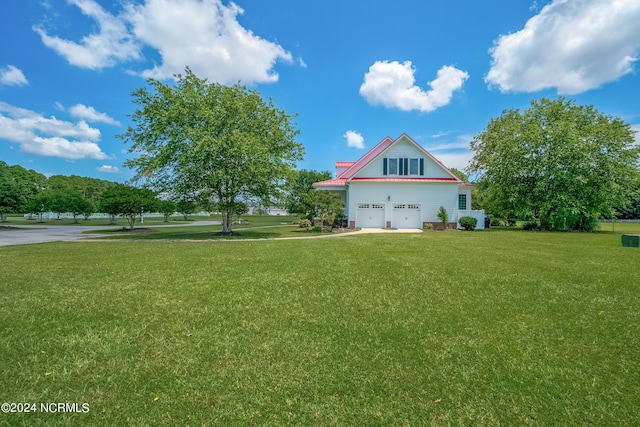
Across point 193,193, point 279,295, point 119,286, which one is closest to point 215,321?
point 279,295

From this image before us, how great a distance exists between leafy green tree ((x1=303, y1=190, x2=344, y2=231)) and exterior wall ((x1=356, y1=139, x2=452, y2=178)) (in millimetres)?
4087

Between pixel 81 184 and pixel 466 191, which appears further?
pixel 81 184

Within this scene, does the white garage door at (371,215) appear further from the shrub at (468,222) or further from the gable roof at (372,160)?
the shrub at (468,222)

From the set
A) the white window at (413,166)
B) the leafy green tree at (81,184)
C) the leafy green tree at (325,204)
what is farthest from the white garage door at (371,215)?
the leafy green tree at (81,184)

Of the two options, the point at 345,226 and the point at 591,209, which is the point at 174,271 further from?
the point at 591,209

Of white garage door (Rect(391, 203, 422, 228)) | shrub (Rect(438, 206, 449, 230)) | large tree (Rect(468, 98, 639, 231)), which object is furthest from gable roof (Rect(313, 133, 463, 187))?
large tree (Rect(468, 98, 639, 231))

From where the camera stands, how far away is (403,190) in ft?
89.2

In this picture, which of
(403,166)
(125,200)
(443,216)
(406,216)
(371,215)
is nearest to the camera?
(125,200)

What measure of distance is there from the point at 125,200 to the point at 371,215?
20.7 meters

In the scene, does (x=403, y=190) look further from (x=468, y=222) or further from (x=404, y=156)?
(x=468, y=222)

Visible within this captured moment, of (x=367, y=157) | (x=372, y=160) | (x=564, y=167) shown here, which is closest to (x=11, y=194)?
(x=372, y=160)

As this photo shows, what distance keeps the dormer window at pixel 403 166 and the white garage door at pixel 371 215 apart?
3.19 m

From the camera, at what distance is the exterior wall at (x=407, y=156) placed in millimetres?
27500

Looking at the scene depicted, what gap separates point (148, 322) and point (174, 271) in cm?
417
